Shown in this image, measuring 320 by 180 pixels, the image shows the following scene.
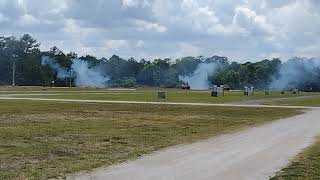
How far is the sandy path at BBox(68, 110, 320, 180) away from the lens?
473 inches

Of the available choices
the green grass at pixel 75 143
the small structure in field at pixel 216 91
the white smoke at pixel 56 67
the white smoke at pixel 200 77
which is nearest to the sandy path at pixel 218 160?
the green grass at pixel 75 143

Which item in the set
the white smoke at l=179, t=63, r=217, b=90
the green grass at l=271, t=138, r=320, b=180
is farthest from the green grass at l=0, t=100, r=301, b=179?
the white smoke at l=179, t=63, r=217, b=90

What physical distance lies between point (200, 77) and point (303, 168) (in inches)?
6322

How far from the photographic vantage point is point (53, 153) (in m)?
15.0

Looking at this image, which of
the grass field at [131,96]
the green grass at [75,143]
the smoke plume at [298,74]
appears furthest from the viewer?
the smoke plume at [298,74]

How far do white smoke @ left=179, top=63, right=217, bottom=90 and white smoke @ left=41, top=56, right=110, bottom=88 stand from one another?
82.5 feet

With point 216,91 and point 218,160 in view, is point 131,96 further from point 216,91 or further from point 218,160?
point 218,160

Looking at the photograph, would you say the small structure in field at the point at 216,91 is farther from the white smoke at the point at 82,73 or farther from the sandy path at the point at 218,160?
the white smoke at the point at 82,73

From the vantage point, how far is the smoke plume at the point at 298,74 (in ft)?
393

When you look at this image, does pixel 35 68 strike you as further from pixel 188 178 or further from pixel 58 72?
pixel 188 178

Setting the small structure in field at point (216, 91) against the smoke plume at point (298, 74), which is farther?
the smoke plume at point (298, 74)

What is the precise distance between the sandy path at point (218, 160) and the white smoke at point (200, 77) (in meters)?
144

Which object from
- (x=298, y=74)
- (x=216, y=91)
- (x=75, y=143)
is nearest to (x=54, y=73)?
(x=298, y=74)

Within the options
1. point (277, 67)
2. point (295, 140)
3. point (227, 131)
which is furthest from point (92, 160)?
point (277, 67)
